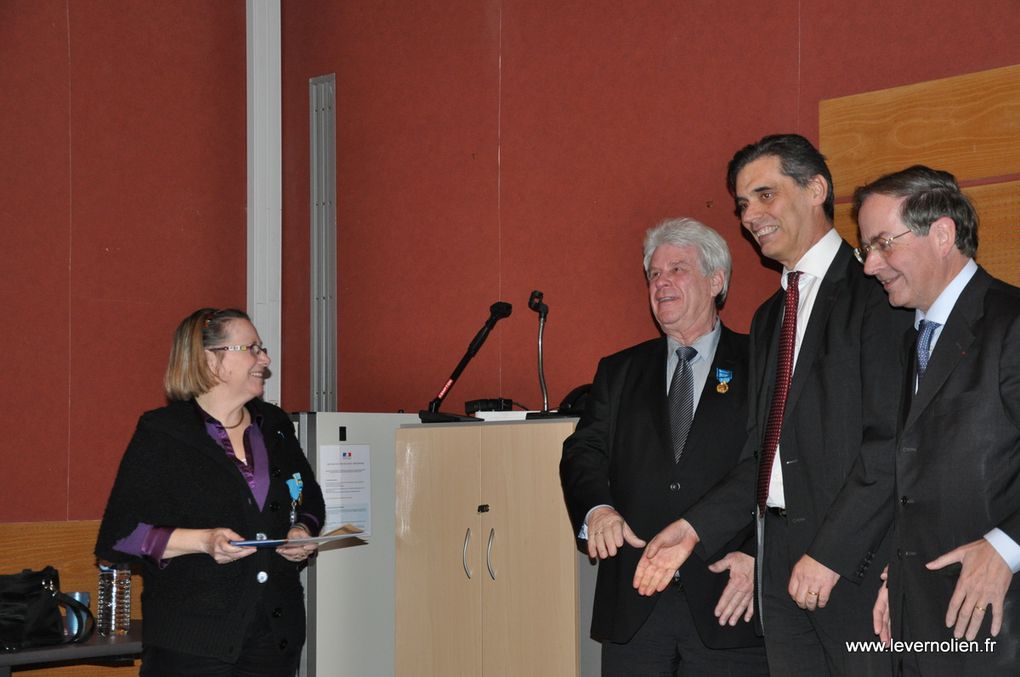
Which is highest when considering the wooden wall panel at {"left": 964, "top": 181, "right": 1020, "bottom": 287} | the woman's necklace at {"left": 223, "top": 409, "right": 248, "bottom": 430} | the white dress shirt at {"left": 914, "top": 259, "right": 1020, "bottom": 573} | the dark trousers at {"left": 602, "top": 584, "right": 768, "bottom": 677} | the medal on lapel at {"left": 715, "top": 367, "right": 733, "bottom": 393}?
the wooden wall panel at {"left": 964, "top": 181, "right": 1020, "bottom": 287}

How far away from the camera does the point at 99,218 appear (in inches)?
185

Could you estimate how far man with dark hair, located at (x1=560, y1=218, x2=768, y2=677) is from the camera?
2691mm

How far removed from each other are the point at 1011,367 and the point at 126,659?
352cm

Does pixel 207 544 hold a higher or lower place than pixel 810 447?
lower

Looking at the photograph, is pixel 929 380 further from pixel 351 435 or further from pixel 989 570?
pixel 351 435

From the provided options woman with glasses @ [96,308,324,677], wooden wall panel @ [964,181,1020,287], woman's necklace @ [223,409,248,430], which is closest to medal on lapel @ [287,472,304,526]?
woman with glasses @ [96,308,324,677]

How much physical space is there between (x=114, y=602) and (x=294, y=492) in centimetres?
144

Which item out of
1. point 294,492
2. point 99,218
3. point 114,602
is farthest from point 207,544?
point 99,218

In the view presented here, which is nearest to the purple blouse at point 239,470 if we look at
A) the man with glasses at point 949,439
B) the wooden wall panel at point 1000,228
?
the man with glasses at point 949,439

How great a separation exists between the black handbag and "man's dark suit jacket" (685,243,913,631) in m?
2.57

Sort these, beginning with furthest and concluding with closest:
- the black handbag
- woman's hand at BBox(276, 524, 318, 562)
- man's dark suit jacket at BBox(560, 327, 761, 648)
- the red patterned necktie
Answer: the black handbag, woman's hand at BBox(276, 524, 318, 562), man's dark suit jacket at BBox(560, 327, 761, 648), the red patterned necktie

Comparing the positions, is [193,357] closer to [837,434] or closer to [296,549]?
[296,549]

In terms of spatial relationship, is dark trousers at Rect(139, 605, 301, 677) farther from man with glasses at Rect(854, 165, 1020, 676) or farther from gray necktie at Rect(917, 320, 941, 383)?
gray necktie at Rect(917, 320, 941, 383)

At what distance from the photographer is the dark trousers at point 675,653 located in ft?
8.73
